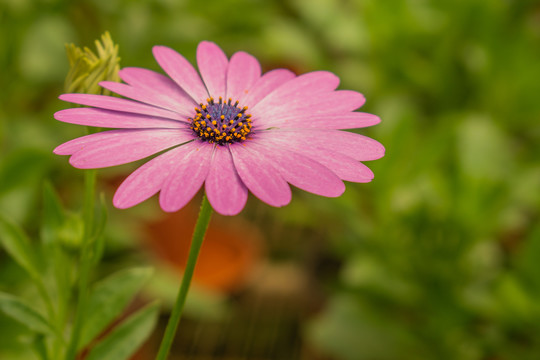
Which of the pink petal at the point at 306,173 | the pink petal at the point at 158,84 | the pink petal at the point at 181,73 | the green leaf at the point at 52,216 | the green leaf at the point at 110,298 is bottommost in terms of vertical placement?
the green leaf at the point at 110,298

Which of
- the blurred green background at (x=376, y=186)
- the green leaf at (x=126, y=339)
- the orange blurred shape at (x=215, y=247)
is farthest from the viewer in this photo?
the orange blurred shape at (x=215, y=247)

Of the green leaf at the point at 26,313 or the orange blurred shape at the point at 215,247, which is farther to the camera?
the orange blurred shape at the point at 215,247

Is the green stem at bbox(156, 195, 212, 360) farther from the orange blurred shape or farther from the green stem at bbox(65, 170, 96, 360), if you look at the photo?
the orange blurred shape

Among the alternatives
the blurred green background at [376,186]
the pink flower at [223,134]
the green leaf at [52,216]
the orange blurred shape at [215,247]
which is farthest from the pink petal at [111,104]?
the orange blurred shape at [215,247]

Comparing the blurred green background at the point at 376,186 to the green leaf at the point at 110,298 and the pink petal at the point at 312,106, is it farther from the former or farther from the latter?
the pink petal at the point at 312,106

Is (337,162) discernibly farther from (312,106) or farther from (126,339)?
(126,339)
